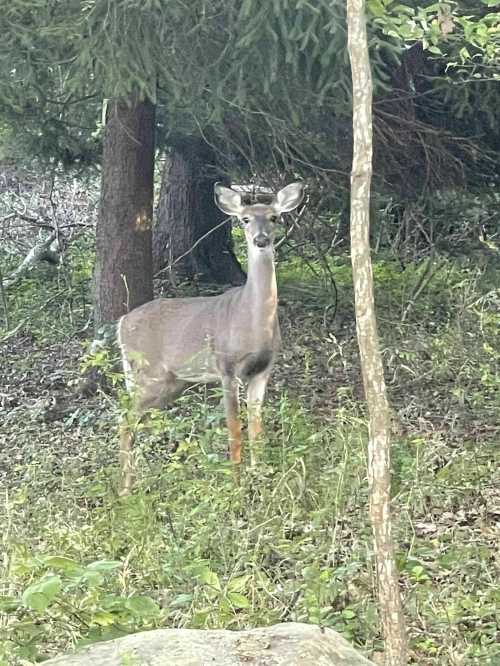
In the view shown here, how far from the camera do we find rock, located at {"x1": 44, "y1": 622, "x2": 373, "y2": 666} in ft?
12.1

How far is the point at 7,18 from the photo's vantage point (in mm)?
8773

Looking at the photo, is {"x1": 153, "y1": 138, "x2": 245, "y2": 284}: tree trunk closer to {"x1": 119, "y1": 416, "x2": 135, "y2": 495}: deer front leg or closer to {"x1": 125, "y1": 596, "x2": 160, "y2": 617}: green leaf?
{"x1": 119, "y1": 416, "x2": 135, "y2": 495}: deer front leg

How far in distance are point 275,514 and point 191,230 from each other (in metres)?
7.71

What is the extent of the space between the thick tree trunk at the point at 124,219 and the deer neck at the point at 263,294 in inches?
82.2

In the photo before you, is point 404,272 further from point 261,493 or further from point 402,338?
point 261,493

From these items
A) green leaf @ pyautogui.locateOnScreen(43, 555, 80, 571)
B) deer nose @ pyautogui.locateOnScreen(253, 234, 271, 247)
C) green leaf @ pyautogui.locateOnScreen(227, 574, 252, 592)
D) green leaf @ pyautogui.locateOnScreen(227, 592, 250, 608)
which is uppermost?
deer nose @ pyautogui.locateOnScreen(253, 234, 271, 247)

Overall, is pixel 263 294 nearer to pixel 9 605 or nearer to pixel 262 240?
pixel 262 240

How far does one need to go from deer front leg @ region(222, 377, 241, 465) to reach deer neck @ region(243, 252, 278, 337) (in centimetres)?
43

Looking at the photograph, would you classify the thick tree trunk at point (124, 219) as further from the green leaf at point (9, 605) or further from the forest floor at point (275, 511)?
the green leaf at point (9, 605)

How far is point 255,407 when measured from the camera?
25.8 ft

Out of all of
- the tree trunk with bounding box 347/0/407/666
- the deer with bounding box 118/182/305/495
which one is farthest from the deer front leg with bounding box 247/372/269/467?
the tree trunk with bounding box 347/0/407/666

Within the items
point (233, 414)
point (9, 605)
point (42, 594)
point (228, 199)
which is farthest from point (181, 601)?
point (228, 199)

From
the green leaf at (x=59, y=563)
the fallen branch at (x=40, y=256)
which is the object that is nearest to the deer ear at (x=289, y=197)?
the green leaf at (x=59, y=563)

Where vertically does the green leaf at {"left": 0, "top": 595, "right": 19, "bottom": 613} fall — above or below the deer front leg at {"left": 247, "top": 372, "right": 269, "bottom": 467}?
above
